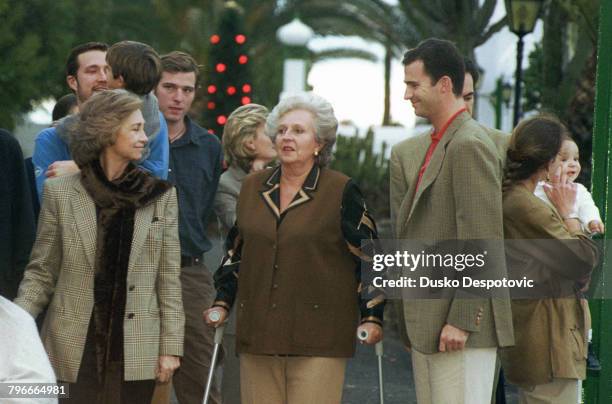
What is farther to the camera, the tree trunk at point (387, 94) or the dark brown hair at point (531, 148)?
the tree trunk at point (387, 94)

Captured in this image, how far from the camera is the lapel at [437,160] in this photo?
580 cm

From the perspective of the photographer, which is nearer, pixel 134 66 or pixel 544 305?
pixel 544 305

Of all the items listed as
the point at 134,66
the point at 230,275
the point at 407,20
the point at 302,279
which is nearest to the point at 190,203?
the point at 134,66

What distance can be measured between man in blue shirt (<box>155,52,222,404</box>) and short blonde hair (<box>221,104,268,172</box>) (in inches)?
4.7

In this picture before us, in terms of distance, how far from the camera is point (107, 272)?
590 cm

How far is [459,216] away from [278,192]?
88 cm

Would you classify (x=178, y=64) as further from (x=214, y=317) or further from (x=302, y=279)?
(x=302, y=279)

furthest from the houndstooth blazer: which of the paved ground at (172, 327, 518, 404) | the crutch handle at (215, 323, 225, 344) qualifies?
the paved ground at (172, 327, 518, 404)

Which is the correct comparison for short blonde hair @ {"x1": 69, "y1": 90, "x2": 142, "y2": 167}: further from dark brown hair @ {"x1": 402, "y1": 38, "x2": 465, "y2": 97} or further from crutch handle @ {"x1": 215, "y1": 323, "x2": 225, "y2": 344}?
dark brown hair @ {"x1": 402, "y1": 38, "x2": 465, "y2": 97}

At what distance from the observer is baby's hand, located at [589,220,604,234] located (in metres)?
6.95

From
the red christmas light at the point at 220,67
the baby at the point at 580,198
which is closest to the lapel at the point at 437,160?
the baby at the point at 580,198

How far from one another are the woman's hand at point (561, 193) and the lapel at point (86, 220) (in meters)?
2.24

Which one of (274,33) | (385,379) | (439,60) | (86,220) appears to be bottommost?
(385,379)

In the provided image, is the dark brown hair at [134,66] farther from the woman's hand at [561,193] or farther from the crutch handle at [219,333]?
the woman's hand at [561,193]
